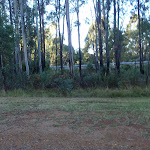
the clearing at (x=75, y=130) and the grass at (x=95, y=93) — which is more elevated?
the clearing at (x=75, y=130)

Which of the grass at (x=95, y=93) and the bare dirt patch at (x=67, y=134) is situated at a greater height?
the bare dirt patch at (x=67, y=134)

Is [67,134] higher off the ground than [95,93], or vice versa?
[67,134]

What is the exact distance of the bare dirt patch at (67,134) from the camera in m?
3.94

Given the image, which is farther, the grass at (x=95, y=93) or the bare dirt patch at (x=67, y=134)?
the grass at (x=95, y=93)

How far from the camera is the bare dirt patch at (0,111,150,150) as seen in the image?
394cm

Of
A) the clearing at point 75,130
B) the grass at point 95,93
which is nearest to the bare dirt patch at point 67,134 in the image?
the clearing at point 75,130

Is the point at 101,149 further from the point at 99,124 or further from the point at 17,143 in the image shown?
the point at 17,143

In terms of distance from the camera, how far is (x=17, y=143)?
13.5 ft

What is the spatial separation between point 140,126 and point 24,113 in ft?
12.8

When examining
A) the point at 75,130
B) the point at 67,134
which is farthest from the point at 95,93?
the point at 67,134

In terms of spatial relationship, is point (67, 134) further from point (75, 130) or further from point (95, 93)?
point (95, 93)

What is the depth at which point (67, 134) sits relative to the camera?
4.54 m

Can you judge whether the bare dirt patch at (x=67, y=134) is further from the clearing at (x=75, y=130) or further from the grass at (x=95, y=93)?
the grass at (x=95, y=93)

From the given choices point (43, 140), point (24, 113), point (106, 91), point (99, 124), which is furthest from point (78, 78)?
point (43, 140)
